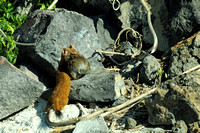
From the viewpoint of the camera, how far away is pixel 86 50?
626cm

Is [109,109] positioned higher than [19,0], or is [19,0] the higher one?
[19,0]

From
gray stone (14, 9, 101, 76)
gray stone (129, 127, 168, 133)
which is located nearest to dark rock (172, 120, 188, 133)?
gray stone (129, 127, 168, 133)

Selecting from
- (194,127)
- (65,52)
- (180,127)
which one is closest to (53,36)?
(65,52)

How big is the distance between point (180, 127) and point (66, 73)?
2.32 m

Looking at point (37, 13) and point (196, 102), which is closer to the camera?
point (196, 102)

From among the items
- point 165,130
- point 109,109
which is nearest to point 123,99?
point 109,109

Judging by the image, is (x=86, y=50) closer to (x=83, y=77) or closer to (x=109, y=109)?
(x=83, y=77)

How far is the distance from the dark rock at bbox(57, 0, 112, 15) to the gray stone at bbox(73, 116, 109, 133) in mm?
3543

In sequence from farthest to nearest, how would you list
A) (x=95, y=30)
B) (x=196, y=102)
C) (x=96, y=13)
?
(x=96, y=13)
(x=95, y=30)
(x=196, y=102)

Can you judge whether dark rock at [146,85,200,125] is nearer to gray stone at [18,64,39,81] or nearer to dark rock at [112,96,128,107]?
dark rock at [112,96,128,107]

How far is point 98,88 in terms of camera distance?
17.1 ft

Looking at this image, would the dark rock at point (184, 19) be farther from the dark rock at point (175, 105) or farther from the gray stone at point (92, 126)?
the gray stone at point (92, 126)

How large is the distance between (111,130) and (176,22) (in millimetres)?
2903

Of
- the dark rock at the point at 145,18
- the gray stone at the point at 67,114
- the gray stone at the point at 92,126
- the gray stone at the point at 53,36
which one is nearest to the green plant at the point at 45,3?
the gray stone at the point at 53,36
